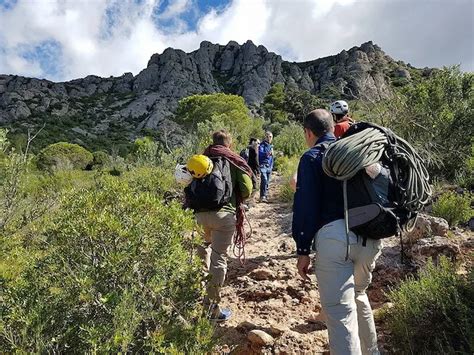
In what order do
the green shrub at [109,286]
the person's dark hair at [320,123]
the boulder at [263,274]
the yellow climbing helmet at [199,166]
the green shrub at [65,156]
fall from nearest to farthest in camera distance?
the green shrub at [109,286]
the person's dark hair at [320,123]
the yellow climbing helmet at [199,166]
the boulder at [263,274]
the green shrub at [65,156]

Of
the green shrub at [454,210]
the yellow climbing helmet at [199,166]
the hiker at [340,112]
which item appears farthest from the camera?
the green shrub at [454,210]

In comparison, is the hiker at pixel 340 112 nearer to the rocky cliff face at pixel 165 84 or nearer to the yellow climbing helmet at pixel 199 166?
the yellow climbing helmet at pixel 199 166

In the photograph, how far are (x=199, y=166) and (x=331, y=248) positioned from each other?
4.58 ft

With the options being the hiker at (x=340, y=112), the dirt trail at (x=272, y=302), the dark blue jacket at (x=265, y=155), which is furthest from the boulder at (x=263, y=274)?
the dark blue jacket at (x=265, y=155)

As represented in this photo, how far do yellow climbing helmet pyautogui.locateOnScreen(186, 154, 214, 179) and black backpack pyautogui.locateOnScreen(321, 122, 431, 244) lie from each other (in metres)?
1.33

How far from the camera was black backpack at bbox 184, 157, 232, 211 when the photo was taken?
316 cm

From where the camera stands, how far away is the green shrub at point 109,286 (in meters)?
1.88

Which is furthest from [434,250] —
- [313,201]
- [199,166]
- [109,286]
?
[109,286]

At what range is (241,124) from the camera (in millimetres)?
25109

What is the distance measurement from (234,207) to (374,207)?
1.59 m

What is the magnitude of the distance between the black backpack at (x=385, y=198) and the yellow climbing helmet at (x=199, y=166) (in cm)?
133

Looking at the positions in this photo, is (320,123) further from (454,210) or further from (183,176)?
(454,210)

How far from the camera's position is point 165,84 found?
69.8m

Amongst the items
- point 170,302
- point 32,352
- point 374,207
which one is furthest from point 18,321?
point 374,207
